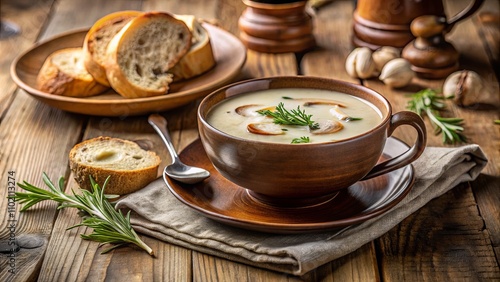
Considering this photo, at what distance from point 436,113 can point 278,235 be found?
3.16 feet

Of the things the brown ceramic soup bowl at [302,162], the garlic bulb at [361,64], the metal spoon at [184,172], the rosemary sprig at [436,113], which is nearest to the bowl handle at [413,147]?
the brown ceramic soup bowl at [302,162]

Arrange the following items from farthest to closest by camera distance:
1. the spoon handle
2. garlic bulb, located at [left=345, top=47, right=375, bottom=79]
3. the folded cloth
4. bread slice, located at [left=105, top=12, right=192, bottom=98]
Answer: garlic bulb, located at [left=345, top=47, right=375, bottom=79], bread slice, located at [left=105, top=12, right=192, bottom=98], the spoon handle, the folded cloth

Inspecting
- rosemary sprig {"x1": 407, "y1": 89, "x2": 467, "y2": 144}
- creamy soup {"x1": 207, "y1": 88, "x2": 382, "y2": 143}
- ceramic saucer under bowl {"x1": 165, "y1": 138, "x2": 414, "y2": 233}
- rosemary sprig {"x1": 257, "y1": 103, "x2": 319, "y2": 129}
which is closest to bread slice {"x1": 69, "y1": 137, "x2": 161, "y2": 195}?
ceramic saucer under bowl {"x1": 165, "y1": 138, "x2": 414, "y2": 233}

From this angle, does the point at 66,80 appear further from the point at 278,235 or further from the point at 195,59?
the point at 278,235

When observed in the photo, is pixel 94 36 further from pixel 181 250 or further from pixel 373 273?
pixel 373 273

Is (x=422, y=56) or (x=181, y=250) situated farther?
(x=422, y=56)

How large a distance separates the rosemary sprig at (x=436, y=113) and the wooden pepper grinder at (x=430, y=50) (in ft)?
0.53

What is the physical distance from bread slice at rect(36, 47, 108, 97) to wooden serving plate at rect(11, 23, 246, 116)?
3 centimetres

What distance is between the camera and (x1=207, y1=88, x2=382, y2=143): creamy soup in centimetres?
158

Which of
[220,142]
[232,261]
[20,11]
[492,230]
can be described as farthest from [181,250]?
[20,11]

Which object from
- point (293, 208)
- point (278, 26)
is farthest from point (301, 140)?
point (278, 26)

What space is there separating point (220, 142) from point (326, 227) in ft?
0.93

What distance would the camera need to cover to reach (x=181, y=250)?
1.59m

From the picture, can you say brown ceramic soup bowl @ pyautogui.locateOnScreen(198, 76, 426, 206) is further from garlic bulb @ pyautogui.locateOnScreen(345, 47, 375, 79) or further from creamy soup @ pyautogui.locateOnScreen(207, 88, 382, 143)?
garlic bulb @ pyautogui.locateOnScreen(345, 47, 375, 79)
